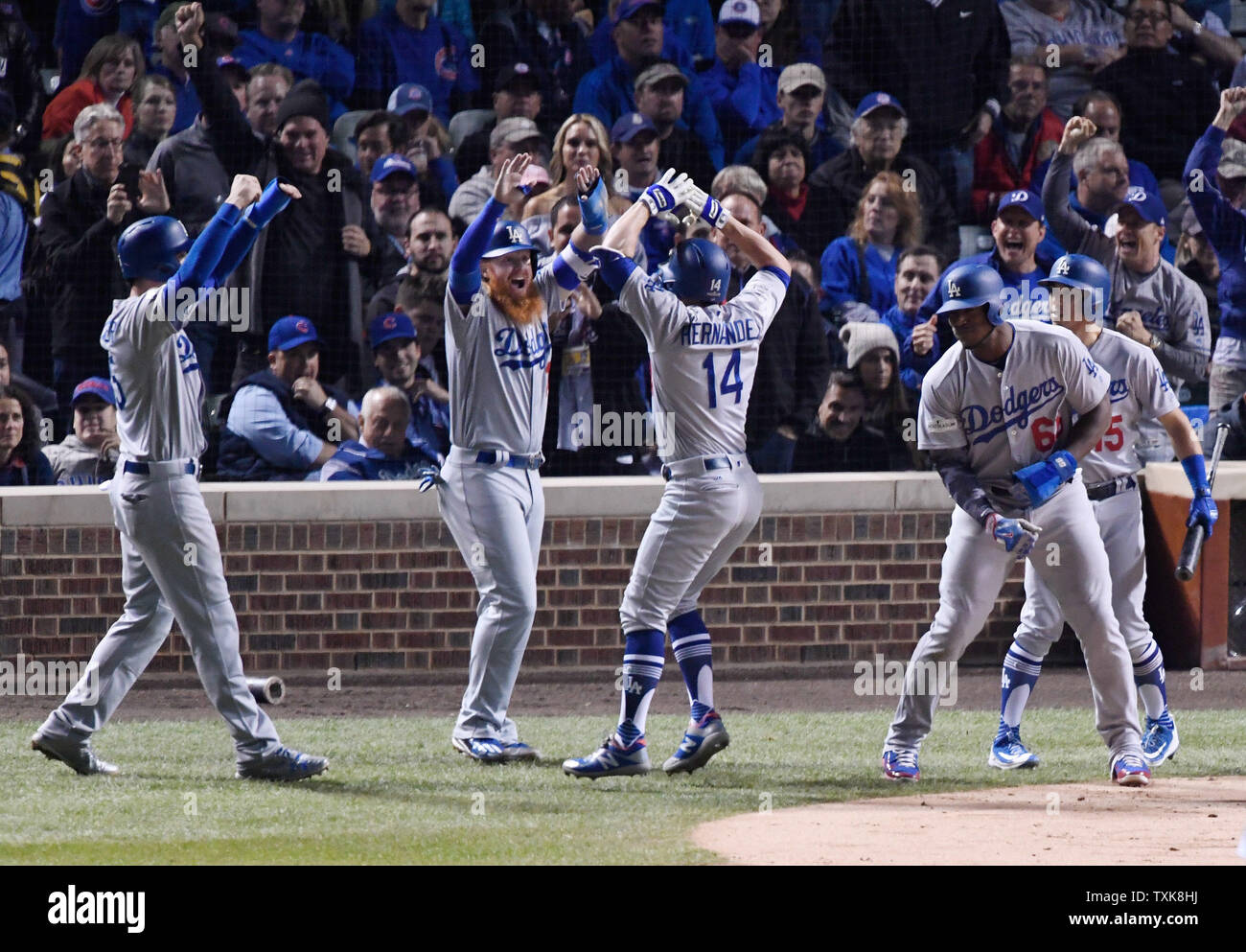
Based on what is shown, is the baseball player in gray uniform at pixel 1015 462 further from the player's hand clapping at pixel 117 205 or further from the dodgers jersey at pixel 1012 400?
the player's hand clapping at pixel 117 205

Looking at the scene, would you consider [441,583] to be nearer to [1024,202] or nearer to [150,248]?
[150,248]

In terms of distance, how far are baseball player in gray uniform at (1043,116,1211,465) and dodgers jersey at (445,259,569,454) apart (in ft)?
16.4

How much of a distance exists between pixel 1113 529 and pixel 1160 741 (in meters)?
0.85

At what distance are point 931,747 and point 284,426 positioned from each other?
4.38 metres

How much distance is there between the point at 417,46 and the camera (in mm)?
11281

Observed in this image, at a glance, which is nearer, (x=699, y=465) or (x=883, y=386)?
(x=699, y=465)

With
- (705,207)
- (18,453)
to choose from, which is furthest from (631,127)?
(705,207)

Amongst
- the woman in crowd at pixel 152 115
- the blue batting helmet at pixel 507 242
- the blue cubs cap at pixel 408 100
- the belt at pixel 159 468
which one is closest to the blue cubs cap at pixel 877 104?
the blue cubs cap at pixel 408 100

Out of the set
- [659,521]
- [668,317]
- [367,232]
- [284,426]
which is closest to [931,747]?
[659,521]

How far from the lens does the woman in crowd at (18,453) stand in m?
9.64

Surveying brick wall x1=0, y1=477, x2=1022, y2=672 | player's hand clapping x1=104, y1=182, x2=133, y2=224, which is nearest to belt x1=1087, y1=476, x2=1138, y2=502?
brick wall x1=0, y1=477, x2=1022, y2=672

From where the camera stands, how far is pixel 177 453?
600cm

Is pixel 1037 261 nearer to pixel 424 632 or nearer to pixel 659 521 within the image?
pixel 424 632
